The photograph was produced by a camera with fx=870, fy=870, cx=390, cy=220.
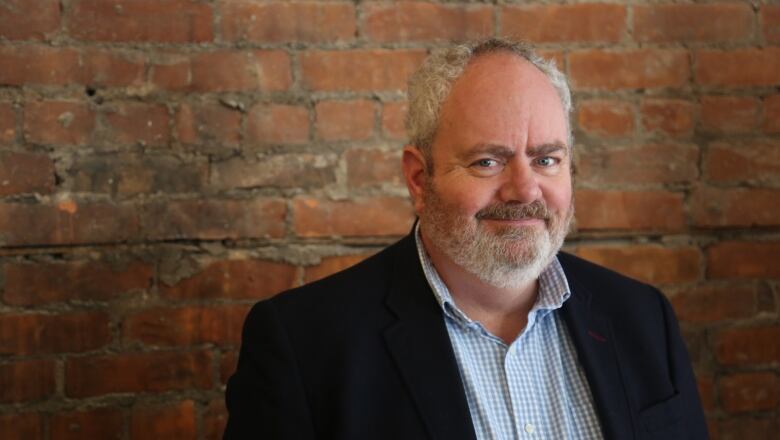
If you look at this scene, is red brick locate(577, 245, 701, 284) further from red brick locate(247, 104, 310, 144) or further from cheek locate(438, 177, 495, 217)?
red brick locate(247, 104, 310, 144)

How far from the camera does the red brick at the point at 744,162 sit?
7.21 feet

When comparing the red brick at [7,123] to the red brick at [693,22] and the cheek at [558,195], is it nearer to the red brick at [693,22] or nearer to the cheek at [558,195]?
the cheek at [558,195]

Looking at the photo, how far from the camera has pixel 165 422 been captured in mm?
2016

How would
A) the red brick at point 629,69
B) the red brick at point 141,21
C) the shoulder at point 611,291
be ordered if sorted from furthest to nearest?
the red brick at point 629,69
the red brick at point 141,21
the shoulder at point 611,291

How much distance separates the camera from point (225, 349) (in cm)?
204

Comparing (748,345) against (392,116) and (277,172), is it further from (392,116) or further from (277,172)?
(277,172)

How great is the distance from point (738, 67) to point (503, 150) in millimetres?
936

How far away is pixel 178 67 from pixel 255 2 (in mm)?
231

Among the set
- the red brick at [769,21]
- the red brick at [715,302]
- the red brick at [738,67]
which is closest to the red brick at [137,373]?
the red brick at [715,302]

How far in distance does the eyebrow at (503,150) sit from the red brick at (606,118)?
540mm

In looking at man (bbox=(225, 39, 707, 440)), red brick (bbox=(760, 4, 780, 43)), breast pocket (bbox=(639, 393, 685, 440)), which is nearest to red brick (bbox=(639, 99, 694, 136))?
red brick (bbox=(760, 4, 780, 43))

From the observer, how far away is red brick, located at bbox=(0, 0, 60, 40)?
1.90m

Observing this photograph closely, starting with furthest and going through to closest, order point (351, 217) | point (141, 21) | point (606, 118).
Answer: point (606, 118)
point (351, 217)
point (141, 21)

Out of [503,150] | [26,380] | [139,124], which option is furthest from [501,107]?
[26,380]
